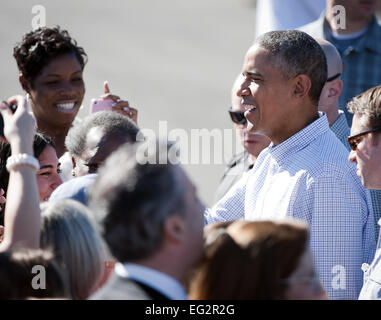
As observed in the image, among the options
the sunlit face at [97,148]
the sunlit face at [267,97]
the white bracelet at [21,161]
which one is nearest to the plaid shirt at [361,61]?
the sunlit face at [267,97]

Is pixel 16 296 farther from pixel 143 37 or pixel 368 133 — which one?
pixel 143 37

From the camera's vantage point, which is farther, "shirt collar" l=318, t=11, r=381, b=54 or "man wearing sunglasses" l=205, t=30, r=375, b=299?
"shirt collar" l=318, t=11, r=381, b=54

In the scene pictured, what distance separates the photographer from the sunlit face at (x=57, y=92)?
16.4 ft

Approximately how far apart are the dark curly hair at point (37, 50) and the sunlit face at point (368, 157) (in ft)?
8.20

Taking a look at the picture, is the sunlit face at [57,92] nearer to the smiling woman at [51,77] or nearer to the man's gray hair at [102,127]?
the smiling woman at [51,77]

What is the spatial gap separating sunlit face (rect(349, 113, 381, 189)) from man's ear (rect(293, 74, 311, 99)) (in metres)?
0.50

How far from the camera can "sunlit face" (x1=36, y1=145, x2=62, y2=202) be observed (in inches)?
155

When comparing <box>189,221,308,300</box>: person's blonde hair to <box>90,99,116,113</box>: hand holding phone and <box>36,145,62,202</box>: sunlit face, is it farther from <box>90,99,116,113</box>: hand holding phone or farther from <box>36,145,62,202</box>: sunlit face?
<box>90,99,116,113</box>: hand holding phone

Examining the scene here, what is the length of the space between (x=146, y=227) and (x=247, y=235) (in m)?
0.30

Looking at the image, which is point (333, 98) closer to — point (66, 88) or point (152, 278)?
point (66, 88)

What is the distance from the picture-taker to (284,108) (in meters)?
3.66

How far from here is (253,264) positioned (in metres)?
2.00

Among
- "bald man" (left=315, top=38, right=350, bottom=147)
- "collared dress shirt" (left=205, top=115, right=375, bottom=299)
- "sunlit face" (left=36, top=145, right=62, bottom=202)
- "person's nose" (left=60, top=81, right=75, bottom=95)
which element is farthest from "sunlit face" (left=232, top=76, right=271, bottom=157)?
"sunlit face" (left=36, top=145, right=62, bottom=202)

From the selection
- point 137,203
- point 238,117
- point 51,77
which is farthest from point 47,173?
point 137,203
